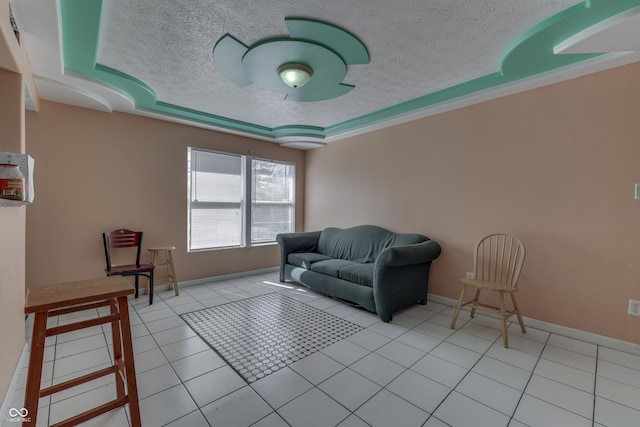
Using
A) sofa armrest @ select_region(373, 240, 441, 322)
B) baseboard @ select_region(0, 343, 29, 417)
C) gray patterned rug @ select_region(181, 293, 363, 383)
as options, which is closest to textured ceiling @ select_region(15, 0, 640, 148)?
sofa armrest @ select_region(373, 240, 441, 322)

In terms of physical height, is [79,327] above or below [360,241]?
below

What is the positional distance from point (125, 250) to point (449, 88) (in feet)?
14.4

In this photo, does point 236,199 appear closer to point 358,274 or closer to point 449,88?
point 358,274

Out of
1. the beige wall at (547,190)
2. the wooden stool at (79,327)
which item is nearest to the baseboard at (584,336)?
the beige wall at (547,190)

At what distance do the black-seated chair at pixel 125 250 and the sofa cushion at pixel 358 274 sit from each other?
2334 mm

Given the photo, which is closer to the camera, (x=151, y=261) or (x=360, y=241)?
(x=151, y=261)

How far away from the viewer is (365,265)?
347cm

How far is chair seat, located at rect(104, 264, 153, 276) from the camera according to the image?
3.13 metres

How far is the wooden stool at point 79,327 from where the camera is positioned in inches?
48.7

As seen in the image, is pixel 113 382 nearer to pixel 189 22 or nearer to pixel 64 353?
pixel 64 353

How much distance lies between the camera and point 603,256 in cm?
246

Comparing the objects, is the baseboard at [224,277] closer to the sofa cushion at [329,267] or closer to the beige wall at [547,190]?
the sofa cushion at [329,267]

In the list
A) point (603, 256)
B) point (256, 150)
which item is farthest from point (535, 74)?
point (256, 150)

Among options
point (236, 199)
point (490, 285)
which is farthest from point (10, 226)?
point (490, 285)
